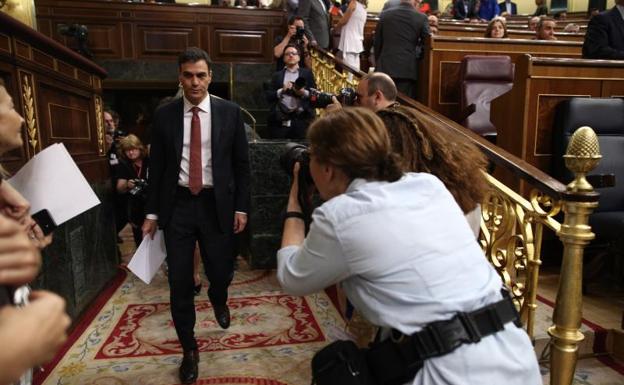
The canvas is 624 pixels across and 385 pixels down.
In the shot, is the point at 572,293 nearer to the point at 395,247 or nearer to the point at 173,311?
the point at 395,247

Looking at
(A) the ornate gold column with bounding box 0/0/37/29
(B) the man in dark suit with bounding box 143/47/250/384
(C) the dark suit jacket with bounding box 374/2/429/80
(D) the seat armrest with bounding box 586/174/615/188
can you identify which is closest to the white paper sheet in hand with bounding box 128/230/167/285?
(B) the man in dark suit with bounding box 143/47/250/384

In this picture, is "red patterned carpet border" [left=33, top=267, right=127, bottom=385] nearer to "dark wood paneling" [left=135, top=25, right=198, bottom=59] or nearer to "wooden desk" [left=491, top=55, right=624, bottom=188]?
"wooden desk" [left=491, top=55, right=624, bottom=188]

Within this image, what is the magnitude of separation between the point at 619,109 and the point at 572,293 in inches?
64.1

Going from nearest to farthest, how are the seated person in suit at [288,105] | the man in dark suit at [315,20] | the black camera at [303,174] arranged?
the black camera at [303,174]
the seated person in suit at [288,105]
the man in dark suit at [315,20]

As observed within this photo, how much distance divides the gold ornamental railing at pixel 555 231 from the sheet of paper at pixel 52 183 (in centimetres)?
103

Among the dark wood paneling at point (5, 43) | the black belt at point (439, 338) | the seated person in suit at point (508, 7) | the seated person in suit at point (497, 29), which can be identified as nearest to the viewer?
the black belt at point (439, 338)

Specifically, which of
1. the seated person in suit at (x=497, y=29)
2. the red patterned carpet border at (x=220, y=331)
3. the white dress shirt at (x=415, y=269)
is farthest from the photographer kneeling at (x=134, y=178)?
the seated person in suit at (x=497, y=29)

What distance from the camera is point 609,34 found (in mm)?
3463

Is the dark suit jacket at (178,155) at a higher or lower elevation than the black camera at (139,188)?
higher

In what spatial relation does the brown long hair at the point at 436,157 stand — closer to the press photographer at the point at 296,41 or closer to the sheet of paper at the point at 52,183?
the sheet of paper at the point at 52,183

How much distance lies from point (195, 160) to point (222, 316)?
87cm

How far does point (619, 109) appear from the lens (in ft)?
8.95

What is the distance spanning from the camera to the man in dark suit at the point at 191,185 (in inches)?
81.6

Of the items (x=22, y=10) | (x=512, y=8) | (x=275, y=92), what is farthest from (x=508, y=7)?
(x=22, y=10)
